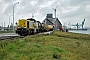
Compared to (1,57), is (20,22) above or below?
above

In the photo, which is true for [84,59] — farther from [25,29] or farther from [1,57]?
[25,29]

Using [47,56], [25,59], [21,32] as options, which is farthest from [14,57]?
[21,32]

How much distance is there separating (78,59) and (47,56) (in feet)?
9.45

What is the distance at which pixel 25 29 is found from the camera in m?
44.4

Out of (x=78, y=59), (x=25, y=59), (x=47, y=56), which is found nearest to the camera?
(x=25, y=59)

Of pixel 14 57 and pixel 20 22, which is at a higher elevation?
pixel 20 22

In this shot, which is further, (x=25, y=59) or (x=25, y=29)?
(x=25, y=29)

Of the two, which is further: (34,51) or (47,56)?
(34,51)

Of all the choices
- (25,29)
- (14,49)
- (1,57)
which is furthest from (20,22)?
(1,57)

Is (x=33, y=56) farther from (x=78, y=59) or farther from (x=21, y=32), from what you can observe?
(x=21, y=32)

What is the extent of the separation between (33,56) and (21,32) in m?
27.5

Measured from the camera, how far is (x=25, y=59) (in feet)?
51.4

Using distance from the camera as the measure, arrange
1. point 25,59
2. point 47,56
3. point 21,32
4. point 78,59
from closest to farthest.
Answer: point 25,59 → point 47,56 → point 78,59 → point 21,32

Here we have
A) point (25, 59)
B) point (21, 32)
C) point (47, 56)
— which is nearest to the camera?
point (25, 59)
